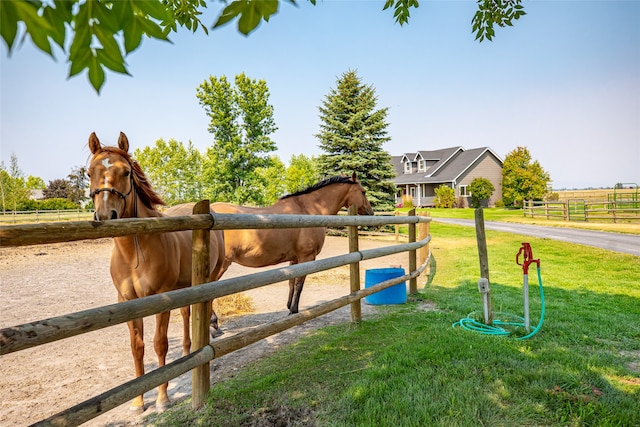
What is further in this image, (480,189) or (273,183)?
(480,189)

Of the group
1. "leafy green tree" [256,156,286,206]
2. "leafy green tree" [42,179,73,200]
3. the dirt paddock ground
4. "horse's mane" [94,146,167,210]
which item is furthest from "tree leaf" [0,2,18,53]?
"leafy green tree" [42,179,73,200]

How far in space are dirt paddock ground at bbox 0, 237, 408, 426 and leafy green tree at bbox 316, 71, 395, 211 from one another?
384 inches

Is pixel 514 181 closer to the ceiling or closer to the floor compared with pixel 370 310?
closer to the ceiling

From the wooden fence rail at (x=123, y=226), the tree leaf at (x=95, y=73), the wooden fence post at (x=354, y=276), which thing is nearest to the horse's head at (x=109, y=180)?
the wooden fence rail at (x=123, y=226)

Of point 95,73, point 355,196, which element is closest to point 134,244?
point 95,73

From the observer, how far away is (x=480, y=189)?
33875 millimetres

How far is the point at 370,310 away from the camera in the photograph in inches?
223

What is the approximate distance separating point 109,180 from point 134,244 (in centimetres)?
55

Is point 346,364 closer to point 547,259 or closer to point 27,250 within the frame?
point 547,259

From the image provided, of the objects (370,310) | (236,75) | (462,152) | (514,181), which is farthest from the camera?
(462,152)

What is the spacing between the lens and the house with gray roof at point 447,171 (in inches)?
1435

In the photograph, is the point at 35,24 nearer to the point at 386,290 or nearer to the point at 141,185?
the point at 141,185

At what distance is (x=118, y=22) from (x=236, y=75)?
24535 mm

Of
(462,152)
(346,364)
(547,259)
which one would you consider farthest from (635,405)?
(462,152)
